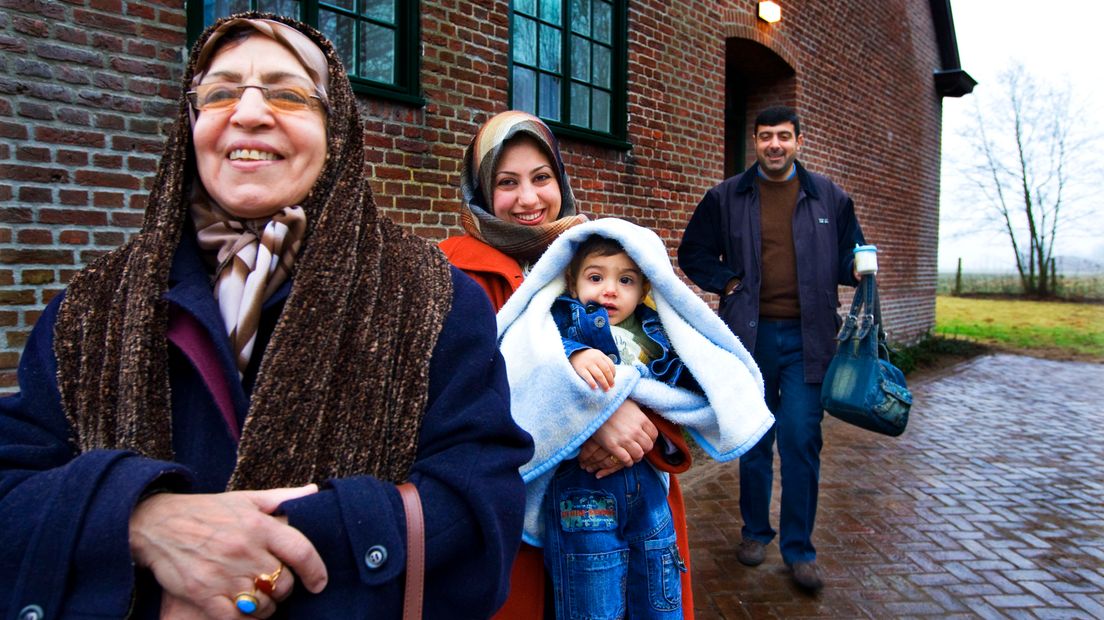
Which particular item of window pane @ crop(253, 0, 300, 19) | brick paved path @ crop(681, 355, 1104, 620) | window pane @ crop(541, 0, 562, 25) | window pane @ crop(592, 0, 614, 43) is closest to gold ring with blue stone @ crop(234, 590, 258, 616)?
brick paved path @ crop(681, 355, 1104, 620)

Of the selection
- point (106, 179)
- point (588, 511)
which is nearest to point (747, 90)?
point (106, 179)

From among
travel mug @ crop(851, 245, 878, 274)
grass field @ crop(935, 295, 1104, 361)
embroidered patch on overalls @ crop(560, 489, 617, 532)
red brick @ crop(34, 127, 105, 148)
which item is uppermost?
red brick @ crop(34, 127, 105, 148)

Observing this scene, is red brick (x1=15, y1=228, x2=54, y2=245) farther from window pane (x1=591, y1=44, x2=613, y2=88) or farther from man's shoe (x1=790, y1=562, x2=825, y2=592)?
window pane (x1=591, y1=44, x2=613, y2=88)

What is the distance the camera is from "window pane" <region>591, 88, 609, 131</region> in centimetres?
603

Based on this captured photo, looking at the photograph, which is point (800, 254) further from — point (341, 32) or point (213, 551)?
point (213, 551)

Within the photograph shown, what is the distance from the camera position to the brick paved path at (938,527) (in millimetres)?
3570

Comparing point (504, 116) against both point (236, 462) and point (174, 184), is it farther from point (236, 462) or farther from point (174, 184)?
point (236, 462)

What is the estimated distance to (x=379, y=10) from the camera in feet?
14.5

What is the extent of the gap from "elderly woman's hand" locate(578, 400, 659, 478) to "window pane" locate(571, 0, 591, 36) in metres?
4.71

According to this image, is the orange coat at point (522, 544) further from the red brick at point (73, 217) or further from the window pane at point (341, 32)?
the window pane at point (341, 32)

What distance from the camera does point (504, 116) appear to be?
7.24 feet

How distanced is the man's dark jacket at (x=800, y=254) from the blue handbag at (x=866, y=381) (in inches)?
11.9

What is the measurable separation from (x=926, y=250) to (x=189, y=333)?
44.6 ft

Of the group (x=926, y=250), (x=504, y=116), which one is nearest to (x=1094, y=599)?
(x=504, y=116)
